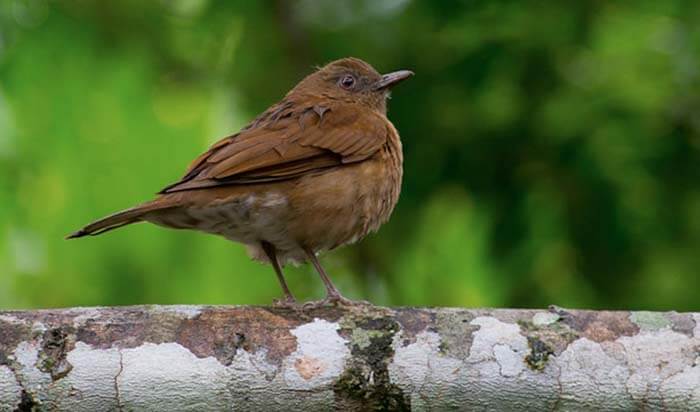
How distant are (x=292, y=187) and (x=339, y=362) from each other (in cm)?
146

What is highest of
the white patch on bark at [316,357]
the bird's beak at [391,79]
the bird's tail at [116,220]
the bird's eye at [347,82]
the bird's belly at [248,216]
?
the bird's eye at [347,82]

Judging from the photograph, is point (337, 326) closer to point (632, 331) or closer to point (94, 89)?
point (632, 331)

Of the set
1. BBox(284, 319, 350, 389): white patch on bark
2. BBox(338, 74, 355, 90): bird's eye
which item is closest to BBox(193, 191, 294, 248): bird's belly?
BBox(284, 319, 350, 389): white patch on bark

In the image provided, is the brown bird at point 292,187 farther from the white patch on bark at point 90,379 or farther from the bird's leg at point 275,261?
the white patch on bark at point 90,379

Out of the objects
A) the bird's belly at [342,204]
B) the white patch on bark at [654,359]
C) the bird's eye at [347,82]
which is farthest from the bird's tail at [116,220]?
the white patch on bark at [654,359]

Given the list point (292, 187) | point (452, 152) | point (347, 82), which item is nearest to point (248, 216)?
point (292, 187)

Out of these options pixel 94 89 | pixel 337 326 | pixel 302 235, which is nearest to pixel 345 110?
pixel 302 235

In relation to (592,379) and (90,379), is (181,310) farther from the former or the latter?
(592,379)

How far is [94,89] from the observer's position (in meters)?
5.69

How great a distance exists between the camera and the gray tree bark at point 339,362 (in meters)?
3.34

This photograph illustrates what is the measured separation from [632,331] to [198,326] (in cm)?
133

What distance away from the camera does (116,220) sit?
14.4ft

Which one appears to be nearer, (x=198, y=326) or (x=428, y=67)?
(x=198, y=326)

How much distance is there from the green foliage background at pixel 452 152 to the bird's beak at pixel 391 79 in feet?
0.93
